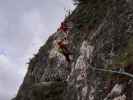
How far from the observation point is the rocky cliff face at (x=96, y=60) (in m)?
16.0

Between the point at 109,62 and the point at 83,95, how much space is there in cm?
189

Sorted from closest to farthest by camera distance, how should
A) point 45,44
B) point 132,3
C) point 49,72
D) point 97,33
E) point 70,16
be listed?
point 132,3 → point 97,33 → point 49,72 → point 70,16 → point 45,44

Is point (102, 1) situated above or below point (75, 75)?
above

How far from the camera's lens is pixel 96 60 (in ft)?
62.2

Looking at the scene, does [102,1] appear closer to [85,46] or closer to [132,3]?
[85,46]

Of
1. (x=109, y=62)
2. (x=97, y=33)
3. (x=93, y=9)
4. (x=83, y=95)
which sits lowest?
(x=83, y=95)

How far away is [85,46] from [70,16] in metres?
12.7

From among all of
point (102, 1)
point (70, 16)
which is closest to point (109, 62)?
point (102, 1)

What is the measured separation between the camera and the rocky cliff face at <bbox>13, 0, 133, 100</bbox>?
16.0 meters

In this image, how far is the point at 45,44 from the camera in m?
38.8

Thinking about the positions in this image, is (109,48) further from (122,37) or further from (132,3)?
(132,3)

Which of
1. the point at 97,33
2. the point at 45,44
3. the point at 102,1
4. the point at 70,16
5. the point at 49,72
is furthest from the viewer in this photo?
the point at 45,44

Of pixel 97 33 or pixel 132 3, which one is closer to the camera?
pixel 132 3

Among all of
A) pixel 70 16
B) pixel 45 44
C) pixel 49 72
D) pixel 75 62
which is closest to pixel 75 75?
pixel 75 62
